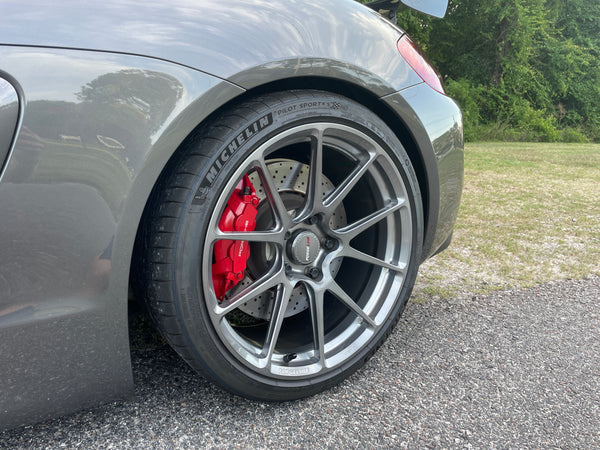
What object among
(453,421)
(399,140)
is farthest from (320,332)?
(399,140)

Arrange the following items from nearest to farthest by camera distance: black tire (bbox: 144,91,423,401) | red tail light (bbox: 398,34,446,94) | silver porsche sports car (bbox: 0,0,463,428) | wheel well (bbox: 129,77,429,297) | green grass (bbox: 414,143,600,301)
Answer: silver porsche sports car (bbox: 0,0,463,428), black tire (bbox: 144,91,423,401), wheel well (bbox: 129,77,429,297), red tail light (bbox: 398,34,446,94), green grass (bbox: 414,143,600,301)

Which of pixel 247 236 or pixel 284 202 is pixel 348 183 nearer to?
pixel 284 202

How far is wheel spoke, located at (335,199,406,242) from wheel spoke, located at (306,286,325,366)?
21cm

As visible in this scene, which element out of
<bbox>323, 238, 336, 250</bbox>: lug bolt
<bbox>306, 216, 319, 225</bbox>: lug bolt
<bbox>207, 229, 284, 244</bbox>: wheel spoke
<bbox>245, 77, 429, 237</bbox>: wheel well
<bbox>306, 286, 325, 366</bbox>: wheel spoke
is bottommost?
<bbox>306, 286, 325, 366</bbox>: wheel spoke

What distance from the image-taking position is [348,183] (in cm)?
169

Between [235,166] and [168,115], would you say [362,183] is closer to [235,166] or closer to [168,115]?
[235,166]

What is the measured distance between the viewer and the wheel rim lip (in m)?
1.41

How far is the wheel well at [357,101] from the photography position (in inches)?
57.8

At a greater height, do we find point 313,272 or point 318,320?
point 313,272

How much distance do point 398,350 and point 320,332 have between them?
1.58 feet

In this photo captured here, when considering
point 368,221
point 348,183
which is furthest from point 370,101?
point 368,221

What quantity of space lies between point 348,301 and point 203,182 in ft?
2.17

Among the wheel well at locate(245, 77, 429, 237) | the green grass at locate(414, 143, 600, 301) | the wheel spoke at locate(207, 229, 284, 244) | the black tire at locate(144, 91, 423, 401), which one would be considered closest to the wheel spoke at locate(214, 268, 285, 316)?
the black tire at locate(144, 91, 423, 401)

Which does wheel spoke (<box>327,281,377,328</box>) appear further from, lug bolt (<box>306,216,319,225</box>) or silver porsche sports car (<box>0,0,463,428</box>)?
lug bolt (<box>306,216,319,225</box>)
